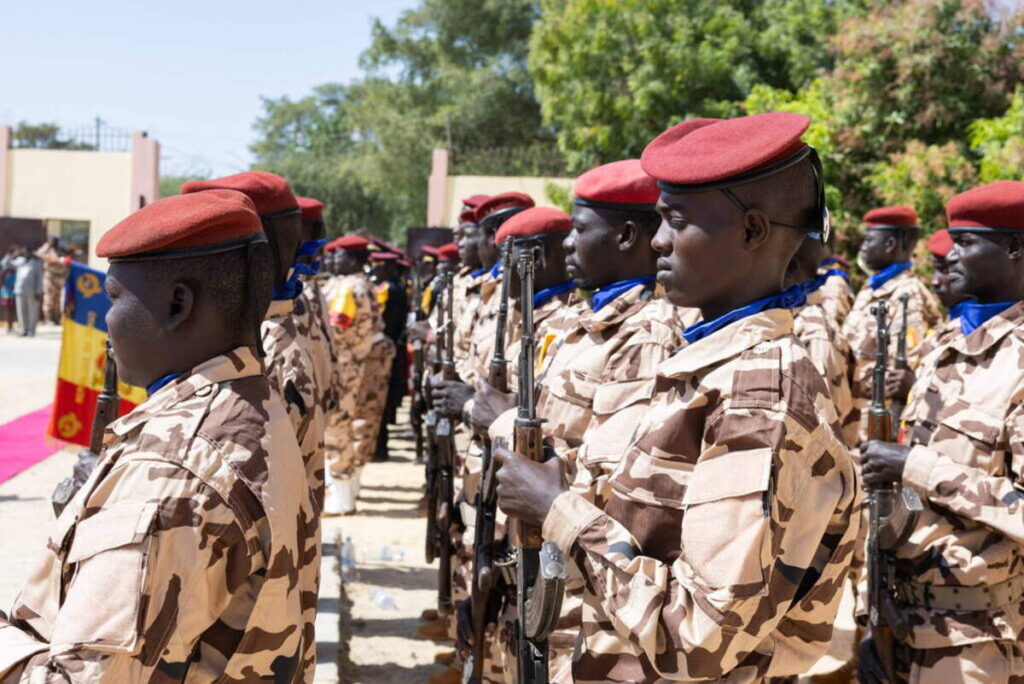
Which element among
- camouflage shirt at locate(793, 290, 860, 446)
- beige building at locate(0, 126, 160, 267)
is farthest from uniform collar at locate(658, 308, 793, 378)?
beige building at locate(0, 126, 160, 267)

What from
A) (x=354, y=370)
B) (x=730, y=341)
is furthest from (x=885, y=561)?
(x=354, y=370)

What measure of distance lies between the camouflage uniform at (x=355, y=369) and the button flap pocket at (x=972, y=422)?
6.36 meters

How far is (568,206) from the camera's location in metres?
21.9

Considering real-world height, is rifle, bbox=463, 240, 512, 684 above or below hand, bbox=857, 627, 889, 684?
above

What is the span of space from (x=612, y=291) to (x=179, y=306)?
5.49 ft

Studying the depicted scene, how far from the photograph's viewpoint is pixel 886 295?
7.84 metres

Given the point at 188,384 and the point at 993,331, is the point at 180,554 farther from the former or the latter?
the point at 993,331

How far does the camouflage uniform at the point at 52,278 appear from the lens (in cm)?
2486

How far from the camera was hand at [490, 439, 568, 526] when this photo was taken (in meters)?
2.25

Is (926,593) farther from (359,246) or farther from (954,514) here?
(359,246)

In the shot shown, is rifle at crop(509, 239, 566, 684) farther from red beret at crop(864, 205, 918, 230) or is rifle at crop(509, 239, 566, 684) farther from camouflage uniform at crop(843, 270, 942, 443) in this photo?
red beret at crop(864, 205, 918, 230)

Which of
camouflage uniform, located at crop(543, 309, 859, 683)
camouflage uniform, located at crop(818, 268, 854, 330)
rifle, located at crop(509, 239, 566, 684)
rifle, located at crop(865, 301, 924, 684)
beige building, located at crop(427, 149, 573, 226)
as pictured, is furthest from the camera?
beige building, located at crop(427, 149, 573, 226)

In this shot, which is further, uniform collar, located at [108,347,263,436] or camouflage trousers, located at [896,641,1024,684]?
camouflage trousers, located at [896,641,1024,684]

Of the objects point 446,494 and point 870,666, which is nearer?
point 870,666
